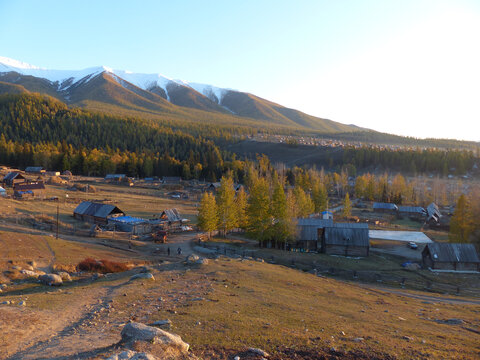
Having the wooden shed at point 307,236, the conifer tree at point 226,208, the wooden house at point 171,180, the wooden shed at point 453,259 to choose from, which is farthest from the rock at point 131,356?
Result: the wooden house at point 171,180

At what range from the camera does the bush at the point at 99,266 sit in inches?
1108

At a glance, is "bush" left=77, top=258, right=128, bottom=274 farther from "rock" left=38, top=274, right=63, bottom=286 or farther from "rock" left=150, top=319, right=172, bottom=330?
"rock" left=150, top=319, right=172, bottom=330

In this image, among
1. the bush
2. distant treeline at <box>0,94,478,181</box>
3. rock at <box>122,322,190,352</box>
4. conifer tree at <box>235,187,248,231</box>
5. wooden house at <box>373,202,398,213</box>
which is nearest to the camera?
rock at <box>122,322,190,352</box>

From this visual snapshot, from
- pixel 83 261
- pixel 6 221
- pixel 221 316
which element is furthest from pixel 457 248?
pixel 6 221

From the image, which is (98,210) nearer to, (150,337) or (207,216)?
(207,216)

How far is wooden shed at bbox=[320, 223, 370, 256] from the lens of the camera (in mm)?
48406

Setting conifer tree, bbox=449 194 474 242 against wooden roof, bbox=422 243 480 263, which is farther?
conifer tree, bbox=449 194 474 242

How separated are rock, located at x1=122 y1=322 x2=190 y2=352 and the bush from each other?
20.3 m

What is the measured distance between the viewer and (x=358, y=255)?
159ft

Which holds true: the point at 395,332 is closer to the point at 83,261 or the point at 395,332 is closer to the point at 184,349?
the point at 184,349

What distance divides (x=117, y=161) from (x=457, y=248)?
132 meters

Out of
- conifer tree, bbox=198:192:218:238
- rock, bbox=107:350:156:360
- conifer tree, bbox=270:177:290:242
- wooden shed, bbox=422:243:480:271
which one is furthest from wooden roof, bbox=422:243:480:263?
rock, bbox=107:350:156:360

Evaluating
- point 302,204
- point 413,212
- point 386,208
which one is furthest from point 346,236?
point 413,212

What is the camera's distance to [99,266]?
2870 cm
